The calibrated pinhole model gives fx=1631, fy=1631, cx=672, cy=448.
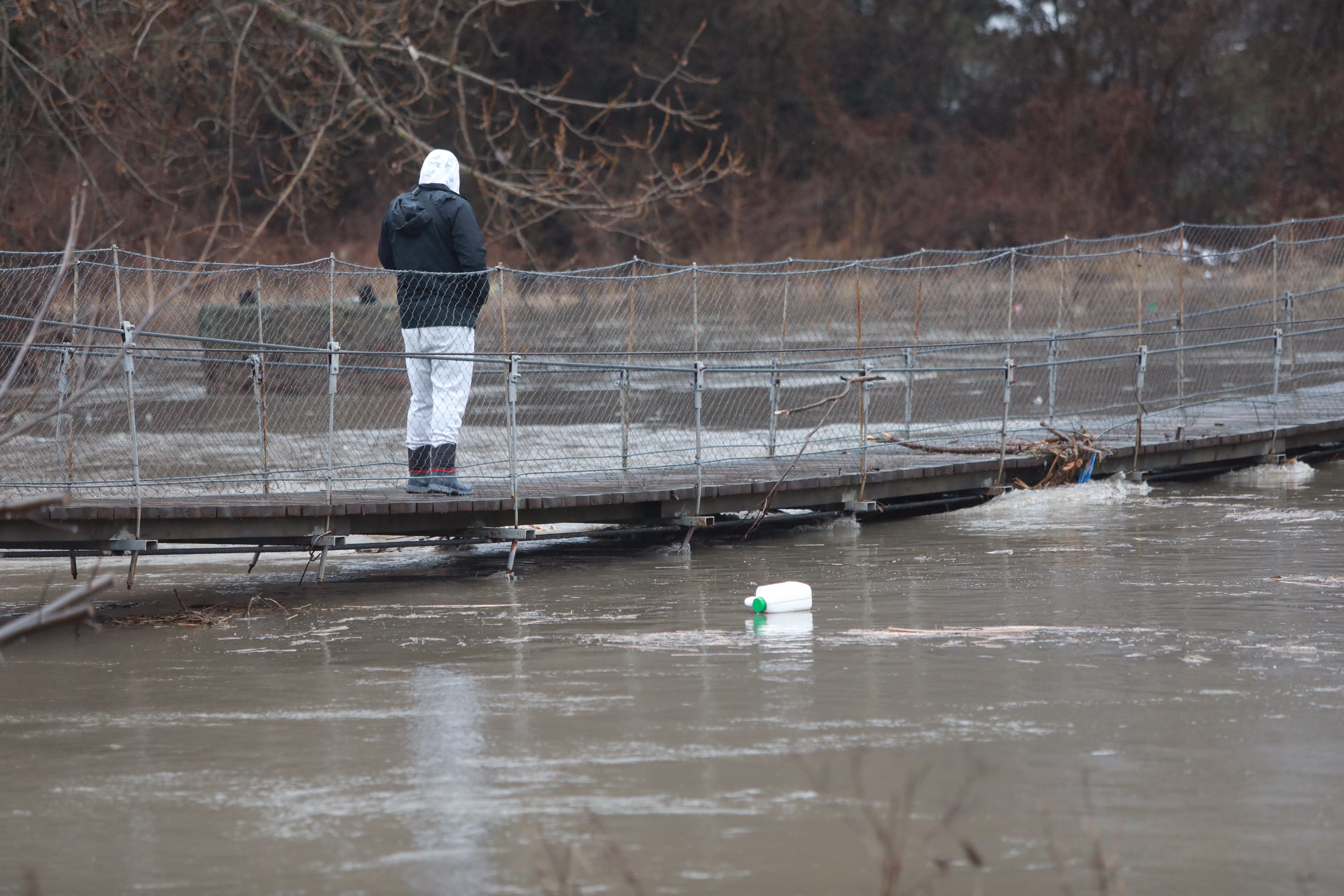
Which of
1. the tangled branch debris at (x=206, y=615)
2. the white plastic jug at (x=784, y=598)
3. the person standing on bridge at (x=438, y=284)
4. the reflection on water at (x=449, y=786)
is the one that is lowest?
the reflection on water at (x=449, y=786)

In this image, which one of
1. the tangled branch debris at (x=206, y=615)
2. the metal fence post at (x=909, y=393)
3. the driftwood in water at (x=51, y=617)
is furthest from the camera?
the metal fence post at (x=909, y=393)

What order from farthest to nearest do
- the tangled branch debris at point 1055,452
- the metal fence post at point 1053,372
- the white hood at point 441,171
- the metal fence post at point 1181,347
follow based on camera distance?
the metal fence post at point 1181,347
the metal fence post at point 1053,372
the tangled branch debris at point 1055,452
the white hood at point 441,171

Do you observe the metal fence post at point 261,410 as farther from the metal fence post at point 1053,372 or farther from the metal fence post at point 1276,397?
the metal fence post at point 1276,397

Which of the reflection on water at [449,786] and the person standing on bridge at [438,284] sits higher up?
the person standing on bridge at [438,284]

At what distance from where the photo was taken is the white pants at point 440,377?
9789 millimetres

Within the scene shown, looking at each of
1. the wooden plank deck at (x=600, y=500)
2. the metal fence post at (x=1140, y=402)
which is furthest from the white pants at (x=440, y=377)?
the metal fence post at (x=1140, y=402)

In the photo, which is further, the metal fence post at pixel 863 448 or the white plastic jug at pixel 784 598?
the metal fence post at pixel 863 448

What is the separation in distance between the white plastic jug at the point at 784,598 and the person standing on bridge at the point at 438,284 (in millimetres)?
2367

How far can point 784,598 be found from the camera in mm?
8617

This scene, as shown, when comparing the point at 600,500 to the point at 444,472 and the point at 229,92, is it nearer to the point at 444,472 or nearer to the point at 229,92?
the point at 444,472

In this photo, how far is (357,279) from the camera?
2981 centimetres

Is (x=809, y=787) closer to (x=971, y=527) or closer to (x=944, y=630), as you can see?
(x=944, y=630)

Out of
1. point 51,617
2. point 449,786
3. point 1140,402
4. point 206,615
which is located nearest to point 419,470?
point 206,615

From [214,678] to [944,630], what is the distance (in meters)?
3.47
